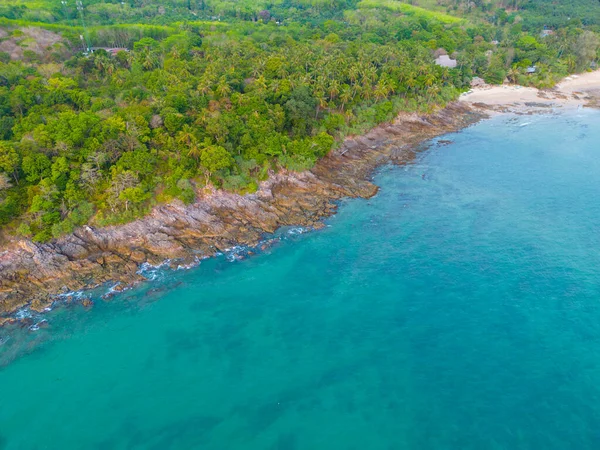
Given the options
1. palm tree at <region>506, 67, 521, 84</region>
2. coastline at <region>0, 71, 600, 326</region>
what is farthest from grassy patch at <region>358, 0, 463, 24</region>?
coastline at <region>0, 71, 600, 326</region>

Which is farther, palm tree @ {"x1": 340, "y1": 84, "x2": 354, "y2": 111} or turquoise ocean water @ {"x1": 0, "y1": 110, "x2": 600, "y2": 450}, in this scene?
palm tree @ {"x1": 340, "y1": 84, "x2": 354, "y2": 111}

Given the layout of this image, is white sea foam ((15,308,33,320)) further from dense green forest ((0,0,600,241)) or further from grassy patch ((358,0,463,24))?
grassy patch ((358,0,463,24))

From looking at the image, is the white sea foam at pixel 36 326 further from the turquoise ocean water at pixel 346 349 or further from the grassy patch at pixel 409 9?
the grassy patch at pixel 409 9

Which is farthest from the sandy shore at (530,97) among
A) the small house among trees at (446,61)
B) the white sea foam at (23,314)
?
the white sea foam at (23,314)

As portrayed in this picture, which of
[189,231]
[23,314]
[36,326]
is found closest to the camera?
[36,326]

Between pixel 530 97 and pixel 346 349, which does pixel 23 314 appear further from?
pixel 530 97

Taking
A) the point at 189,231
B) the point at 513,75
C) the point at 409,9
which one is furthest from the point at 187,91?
the point at 409,9
